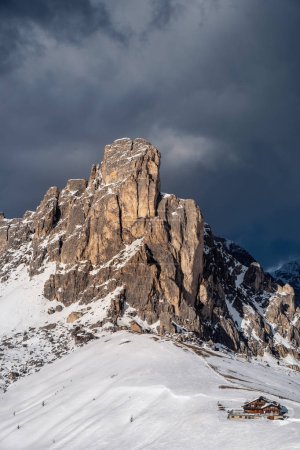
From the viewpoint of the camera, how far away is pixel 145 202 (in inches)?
7219

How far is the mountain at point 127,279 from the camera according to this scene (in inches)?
6176

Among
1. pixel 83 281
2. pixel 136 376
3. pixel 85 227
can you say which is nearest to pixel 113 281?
pixel 83 281

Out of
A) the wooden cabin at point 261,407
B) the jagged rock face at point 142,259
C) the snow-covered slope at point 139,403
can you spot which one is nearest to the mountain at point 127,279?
the jagged rock face at point 142,259

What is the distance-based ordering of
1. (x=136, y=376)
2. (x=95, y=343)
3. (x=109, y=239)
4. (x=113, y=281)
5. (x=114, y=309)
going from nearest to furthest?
(x=136, y=376) → (x=95, y=343) → (x=114, y=309) → (x=113, y=281) → (x=109, y=239)

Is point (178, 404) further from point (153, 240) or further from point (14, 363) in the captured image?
point (153, 240)

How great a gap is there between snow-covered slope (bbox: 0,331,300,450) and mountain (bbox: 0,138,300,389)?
36.8m

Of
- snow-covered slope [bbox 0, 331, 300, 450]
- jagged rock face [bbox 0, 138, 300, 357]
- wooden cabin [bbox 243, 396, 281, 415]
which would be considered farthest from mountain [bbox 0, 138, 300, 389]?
wooden cabin [bbox 243, 396, 281, 415]

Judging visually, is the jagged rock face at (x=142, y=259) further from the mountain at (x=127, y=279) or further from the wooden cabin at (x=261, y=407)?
the wooden cabin at (x=261, y=407)

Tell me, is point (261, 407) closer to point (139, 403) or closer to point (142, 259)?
point (139, 403)

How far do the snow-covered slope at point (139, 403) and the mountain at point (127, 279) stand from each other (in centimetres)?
3676

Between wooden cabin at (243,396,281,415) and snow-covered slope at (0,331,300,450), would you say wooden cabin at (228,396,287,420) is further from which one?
snow-covered slope at (0,331,300,450)

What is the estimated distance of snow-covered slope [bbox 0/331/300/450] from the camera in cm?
4850

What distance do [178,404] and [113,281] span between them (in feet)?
351

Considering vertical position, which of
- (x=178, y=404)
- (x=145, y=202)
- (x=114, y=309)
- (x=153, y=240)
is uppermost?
(x=145, y=202)
